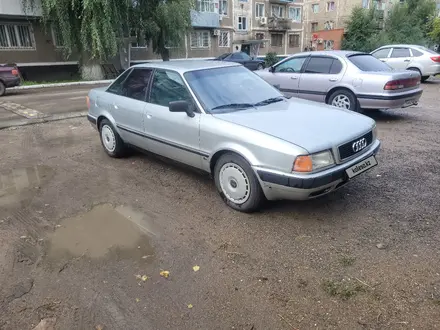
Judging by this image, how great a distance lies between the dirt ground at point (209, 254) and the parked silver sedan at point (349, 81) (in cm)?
263

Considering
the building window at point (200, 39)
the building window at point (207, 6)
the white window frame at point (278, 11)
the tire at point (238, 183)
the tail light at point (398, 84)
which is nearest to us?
the tire at point (238, 183)

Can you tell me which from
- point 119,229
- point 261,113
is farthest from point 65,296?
point 261,113

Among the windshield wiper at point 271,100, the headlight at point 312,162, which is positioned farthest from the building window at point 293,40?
the headlight at point 312,162

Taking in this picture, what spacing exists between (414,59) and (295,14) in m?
30.7

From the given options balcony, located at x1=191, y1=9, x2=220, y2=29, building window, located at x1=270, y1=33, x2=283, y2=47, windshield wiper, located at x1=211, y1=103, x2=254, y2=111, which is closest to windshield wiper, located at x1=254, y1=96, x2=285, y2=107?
windshield wiper, located at x1=211, y1=103, x2=254, y2=111

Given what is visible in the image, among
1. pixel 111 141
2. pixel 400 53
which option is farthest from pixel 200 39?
pixel 111 141

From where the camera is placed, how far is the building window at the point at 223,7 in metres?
32.2

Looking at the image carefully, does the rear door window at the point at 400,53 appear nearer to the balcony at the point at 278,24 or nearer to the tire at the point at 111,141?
the tire at the point at 111,141

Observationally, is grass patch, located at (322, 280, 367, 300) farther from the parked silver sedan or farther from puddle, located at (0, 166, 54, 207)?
the parked silver sedan

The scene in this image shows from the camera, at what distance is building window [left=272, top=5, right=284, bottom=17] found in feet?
127

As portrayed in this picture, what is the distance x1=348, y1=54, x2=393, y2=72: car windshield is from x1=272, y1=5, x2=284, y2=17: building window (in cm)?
3392

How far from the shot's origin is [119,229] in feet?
11.8

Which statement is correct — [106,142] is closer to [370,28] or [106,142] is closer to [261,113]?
[261,113]

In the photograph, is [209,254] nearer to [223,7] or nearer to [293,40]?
[223,7]
